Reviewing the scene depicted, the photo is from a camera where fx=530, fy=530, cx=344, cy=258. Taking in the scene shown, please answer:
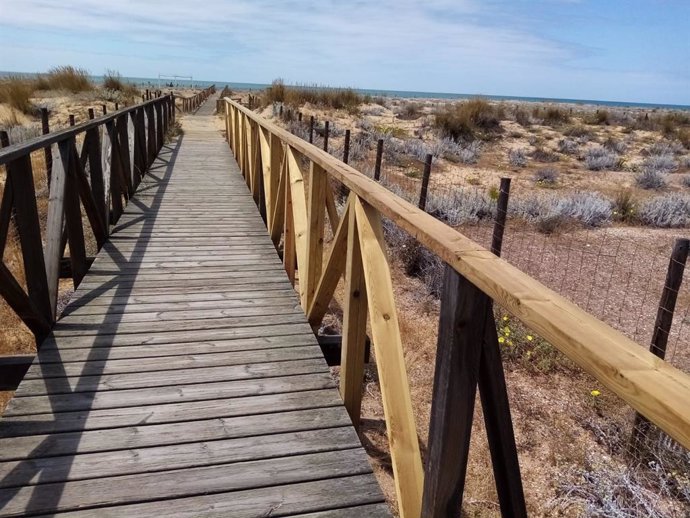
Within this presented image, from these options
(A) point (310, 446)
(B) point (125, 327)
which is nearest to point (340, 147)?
(B) point (125, 327)

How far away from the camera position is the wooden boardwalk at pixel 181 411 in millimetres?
1875

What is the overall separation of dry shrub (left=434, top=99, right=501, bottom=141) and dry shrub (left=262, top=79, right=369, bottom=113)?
4.52 m

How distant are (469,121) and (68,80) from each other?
18.1 metres

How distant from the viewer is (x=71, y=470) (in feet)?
6.39

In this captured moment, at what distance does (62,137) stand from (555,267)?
5.80m

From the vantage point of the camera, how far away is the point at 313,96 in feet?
76.0

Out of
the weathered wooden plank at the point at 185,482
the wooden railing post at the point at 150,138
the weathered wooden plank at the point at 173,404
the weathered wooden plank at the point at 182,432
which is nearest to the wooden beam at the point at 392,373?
the weathered wooden plank at the point at 185,482

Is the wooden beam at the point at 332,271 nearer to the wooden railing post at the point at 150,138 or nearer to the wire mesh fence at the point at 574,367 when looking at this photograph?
the wire mesh fence at the point at 574,367

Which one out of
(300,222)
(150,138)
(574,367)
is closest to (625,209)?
(574,367)

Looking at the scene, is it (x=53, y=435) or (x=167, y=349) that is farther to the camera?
(x=167, y=349)

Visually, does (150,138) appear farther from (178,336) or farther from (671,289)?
(671,289)

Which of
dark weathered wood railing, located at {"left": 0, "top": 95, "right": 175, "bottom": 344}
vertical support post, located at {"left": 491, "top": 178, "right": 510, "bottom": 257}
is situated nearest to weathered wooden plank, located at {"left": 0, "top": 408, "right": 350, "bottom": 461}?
dark weathered wood railing, located at {"left": 0, "top": 95, "right": 175, "bottom": 344}

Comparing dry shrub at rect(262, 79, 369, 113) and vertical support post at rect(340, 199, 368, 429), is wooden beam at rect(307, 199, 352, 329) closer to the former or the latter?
vertical support post at rect(340, 199, 368, 429)

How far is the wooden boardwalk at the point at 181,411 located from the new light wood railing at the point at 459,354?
13.5 inches
